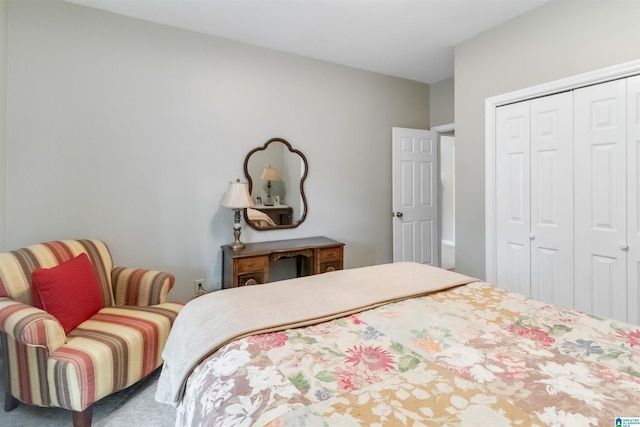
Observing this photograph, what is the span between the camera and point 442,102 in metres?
4.17

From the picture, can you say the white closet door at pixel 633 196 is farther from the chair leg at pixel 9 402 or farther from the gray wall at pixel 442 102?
the chair leg at pixel 9 402

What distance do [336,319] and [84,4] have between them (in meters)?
3.05

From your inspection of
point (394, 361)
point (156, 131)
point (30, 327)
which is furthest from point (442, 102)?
point (30, 327)

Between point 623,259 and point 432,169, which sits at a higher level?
point 432,169

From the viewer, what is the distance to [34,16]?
2.35 meters

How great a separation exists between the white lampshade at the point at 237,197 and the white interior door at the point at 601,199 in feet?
8.67

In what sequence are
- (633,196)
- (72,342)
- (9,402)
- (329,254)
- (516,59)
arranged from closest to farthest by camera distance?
(72,342)
(9,402)
(633,196)
(516,59)
(329,254)

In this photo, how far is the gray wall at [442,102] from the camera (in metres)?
4.04

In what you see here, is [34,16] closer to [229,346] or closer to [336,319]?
[229,346]

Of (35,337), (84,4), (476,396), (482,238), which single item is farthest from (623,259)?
(84,4)

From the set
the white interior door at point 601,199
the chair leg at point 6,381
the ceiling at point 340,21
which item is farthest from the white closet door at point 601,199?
the chair leg at point 6,381

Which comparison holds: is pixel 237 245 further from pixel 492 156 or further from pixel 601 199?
pixel 601 199

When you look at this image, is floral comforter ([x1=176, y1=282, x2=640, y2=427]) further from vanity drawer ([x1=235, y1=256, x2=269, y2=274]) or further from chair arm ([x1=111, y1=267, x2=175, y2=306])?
vanity drawer ([x1=235, y1=256, x2=269, y2=274])

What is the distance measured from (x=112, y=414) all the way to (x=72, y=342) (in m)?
0.47
